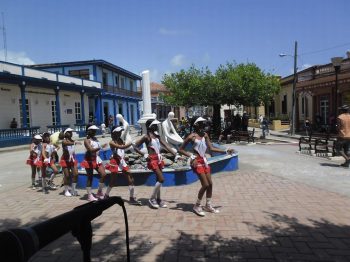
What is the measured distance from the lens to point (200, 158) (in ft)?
19.6

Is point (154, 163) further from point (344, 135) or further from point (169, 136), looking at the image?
point (344, 135)

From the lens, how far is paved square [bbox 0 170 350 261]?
4.36 meters

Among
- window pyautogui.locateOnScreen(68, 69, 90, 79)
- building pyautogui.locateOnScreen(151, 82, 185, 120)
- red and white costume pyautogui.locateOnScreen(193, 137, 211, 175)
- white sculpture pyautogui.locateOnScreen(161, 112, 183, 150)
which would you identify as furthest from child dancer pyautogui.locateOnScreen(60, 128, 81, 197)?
building pyautogui.locateOnScreen(151, 82, 185, 120)

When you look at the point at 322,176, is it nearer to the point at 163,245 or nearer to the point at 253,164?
the point at 253,164

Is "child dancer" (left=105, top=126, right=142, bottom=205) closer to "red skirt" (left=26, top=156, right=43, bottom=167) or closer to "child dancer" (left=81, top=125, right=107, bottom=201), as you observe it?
"child dancer" (left=81, top=125, right=107, bottom=201)

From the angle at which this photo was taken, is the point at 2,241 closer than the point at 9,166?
Yes

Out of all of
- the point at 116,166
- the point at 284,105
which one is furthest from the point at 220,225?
the point at 284,105

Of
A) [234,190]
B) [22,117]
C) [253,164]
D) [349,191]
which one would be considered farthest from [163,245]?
[22,117]

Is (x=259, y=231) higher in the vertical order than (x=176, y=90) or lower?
lower

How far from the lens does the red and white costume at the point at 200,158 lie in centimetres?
593

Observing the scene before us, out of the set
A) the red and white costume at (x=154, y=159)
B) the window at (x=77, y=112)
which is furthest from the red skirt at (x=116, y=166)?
the window at (x=77, y=112)

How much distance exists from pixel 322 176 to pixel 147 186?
4.16 m

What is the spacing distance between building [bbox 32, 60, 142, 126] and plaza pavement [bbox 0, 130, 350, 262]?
82.1 ft

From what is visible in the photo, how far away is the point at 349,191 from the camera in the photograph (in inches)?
286
